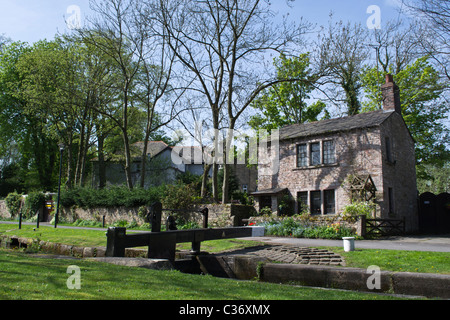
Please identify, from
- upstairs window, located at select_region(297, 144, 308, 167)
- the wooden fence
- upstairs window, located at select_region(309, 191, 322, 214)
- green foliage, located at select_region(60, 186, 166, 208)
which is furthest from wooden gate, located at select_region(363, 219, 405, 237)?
green foliage, located at select_region(60, 186, 166, 208)

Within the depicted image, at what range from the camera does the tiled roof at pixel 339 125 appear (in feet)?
73.9

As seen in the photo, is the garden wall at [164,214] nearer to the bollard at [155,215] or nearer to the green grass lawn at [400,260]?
the green grass lawn at [400,260]

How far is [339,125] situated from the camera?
23984 millimetres

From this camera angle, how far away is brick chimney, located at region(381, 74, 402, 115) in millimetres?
23828

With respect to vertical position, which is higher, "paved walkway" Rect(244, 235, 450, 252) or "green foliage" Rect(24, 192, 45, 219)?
"green foliage" Rect(24, 192, 45, 219)

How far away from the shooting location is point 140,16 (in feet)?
78.1

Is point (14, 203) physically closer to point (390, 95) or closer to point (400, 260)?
point (390, 95)

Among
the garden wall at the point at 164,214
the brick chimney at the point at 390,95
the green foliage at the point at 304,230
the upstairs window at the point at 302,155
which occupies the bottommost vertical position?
the green foliage at the point at 304,230

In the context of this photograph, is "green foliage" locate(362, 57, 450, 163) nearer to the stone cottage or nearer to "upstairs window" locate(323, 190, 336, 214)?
the stone cottage

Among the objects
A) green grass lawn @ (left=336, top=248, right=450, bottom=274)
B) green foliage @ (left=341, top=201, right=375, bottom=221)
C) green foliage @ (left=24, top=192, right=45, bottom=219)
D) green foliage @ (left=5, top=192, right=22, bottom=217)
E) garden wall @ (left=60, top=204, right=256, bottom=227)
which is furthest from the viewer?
green foliage @ (left=5, top=192, right=22, bottom=217)

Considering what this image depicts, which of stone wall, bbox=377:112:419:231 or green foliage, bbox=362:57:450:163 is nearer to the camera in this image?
stone wall, bbox=377:112:419:231

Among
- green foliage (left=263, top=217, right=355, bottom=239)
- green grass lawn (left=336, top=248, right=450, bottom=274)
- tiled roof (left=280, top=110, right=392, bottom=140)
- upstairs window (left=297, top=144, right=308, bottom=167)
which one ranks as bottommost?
green grass lawn (left=336, top=248, right=450, bottom=274)

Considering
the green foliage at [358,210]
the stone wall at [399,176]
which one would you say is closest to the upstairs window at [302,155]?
the stone wall at [399,176]

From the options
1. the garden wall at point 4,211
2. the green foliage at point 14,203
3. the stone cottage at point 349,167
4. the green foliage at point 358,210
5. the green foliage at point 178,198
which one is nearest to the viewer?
the green foliage at point 358,210
